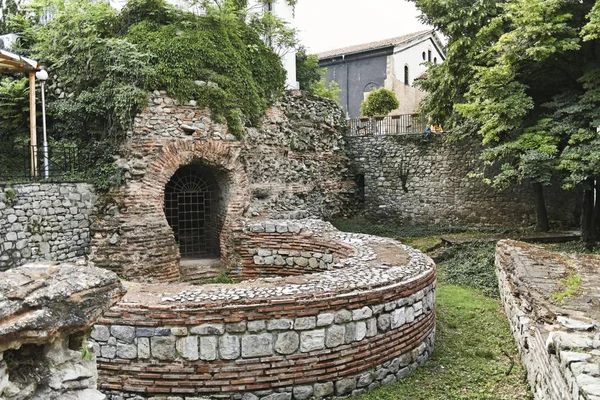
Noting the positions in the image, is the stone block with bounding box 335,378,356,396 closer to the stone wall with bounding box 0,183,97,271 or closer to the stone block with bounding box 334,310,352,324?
the stone block with bounding box 334,310,352,324

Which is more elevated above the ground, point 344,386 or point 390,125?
point 390,125

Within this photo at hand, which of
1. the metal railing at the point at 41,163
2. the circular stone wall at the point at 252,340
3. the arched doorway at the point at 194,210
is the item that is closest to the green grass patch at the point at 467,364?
the circular stone wall at the point at 252,340

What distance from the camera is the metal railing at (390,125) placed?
17031mm

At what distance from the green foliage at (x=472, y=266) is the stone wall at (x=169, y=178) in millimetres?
4611

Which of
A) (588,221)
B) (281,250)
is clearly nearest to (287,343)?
(281,250)

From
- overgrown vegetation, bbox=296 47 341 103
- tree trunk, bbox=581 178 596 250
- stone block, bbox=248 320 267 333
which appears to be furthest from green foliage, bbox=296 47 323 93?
stone block, bbox=248 320 267 333

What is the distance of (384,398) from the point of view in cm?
499

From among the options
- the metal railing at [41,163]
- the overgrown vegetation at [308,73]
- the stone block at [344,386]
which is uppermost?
the overgrown vegetation at [308,73]

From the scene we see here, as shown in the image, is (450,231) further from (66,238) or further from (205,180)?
(66,238)

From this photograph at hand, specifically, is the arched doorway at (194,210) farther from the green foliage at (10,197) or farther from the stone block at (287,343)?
the stone block at (287,343)

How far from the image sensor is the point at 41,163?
10.1 meters

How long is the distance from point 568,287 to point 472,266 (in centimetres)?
455

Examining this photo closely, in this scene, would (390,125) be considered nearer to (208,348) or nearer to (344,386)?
(344,386)

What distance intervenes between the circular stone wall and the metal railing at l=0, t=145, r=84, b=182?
18.8 ft
